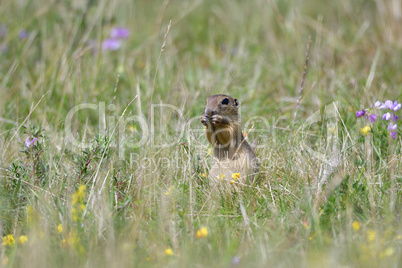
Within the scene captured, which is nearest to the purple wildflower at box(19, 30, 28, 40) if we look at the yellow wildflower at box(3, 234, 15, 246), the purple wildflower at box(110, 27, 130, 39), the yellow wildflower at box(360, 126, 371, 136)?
the purple wildflower at box(110, 27, 130, 39)

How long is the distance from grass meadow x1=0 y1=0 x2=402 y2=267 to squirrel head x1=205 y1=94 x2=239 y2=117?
0.86 ft

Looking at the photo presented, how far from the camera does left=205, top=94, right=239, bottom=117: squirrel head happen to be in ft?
11.8

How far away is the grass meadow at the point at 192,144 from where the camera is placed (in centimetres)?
261

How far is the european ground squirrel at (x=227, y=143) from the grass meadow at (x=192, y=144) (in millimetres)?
104

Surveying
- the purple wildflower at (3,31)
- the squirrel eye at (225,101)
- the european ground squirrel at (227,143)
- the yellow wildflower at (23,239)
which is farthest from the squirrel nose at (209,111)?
the purple wildflower at (3,31)

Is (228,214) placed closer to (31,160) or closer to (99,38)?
(31,160)

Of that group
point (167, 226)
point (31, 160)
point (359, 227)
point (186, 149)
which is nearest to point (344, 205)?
point (359, 227)

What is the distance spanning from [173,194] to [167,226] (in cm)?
35

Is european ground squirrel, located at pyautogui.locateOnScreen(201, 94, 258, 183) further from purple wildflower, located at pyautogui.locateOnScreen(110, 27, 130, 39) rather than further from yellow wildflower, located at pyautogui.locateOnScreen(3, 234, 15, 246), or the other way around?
purple wildflower, located at pyautogui.locateOnScreen(110, 27, 130, 39)

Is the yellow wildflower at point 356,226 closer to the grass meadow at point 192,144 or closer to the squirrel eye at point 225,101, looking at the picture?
the grass meadow at point 192,144

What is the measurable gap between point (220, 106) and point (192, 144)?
33cm

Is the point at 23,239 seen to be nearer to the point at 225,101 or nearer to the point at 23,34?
the point at 225,101

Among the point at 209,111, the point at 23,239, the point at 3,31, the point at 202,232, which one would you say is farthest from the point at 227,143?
the point at 3,31

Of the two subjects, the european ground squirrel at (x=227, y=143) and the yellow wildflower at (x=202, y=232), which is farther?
the european ground squirrel at (x=227, y=143)
